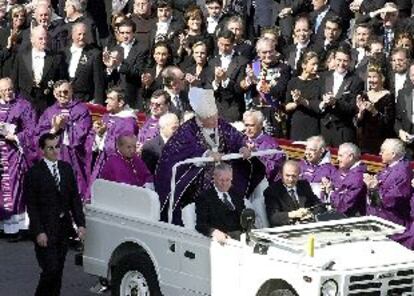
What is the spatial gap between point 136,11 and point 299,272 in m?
9.33

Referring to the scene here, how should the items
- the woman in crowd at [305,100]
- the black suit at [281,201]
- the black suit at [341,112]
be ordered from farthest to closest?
the woman in crowd at [305,100] < the black suit at [341,112] < the black suit at [281,201]

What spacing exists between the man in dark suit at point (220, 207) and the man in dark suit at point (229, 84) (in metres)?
4.53

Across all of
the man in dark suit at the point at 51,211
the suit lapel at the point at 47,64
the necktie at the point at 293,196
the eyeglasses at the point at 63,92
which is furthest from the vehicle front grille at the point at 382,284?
the suit lapel at the point at 47,64

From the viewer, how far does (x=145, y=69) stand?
18.8 metres

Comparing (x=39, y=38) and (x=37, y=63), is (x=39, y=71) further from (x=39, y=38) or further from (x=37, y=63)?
(x=39, y=38)

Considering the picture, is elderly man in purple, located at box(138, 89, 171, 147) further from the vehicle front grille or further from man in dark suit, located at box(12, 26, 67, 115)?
the vehicle front grille

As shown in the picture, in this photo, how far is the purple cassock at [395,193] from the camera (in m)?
14.9

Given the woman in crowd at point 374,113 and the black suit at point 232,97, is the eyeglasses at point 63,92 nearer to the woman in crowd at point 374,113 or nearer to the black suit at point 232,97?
the black suit at point 232,97

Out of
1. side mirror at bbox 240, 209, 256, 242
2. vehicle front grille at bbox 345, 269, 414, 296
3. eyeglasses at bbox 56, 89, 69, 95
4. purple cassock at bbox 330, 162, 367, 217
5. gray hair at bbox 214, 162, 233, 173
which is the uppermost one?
eyeglasses at bbox 56, 89, 69, 95

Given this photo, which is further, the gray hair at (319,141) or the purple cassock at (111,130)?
the purple cassock at (111,130)

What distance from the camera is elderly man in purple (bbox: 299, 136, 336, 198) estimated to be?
1542 centimetres

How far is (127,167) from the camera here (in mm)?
14398

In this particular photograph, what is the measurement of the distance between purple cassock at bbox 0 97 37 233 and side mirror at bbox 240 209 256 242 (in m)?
5.85

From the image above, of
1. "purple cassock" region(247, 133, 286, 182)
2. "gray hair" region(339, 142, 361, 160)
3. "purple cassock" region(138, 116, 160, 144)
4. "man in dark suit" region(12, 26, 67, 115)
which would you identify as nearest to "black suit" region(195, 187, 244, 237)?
"purple cassock" region(247, 133, 286, 182)
